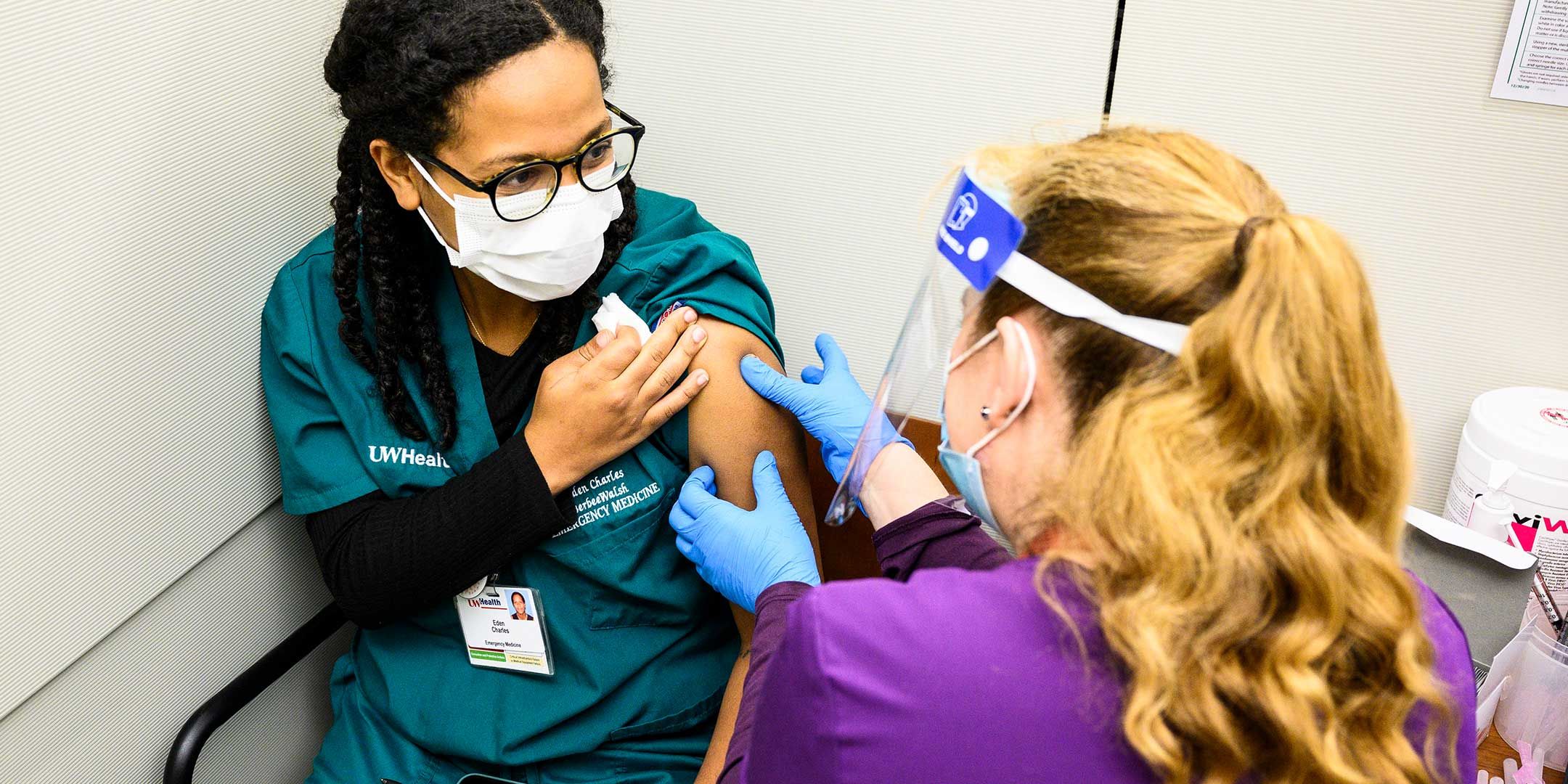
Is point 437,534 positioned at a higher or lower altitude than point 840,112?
lower

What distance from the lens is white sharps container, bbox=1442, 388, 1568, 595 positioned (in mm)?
1343

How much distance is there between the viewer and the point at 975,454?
944 mm

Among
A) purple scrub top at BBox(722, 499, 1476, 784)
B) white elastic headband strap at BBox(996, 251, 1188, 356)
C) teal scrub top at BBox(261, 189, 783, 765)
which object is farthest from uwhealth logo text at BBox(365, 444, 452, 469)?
→ white elastic headband strap at BBox(996, 251, 1188, 356)

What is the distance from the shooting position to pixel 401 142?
129 centimetres

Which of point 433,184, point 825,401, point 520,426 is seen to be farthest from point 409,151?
point 825,401

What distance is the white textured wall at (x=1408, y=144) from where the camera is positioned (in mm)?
1384

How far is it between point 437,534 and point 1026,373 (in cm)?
84

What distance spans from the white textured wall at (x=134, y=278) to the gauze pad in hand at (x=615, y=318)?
0.51m

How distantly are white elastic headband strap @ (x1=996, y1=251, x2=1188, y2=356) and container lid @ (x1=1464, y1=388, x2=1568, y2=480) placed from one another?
0.86m

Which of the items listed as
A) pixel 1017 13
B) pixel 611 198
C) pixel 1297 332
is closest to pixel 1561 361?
pixel 1017 13

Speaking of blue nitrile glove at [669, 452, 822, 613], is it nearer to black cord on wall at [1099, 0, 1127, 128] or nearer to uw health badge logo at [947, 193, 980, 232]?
uw health badge logo at [947, 193, 980, 232]

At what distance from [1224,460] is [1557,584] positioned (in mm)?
929

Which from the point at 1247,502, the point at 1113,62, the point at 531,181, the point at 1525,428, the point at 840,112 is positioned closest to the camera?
the point at 1247,502

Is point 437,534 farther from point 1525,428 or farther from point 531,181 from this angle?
point 1525,428
